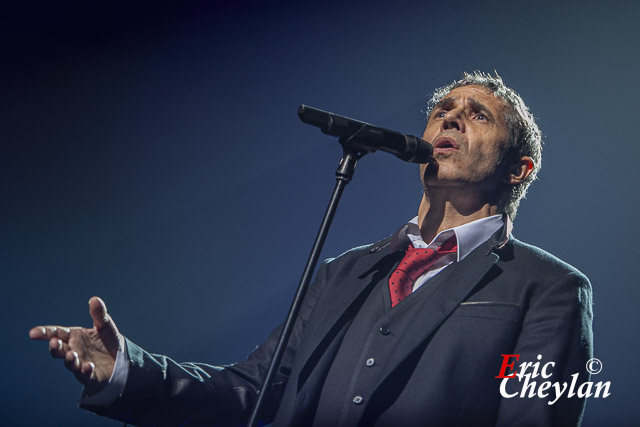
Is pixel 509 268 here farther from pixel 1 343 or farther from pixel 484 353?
pixel 1 343

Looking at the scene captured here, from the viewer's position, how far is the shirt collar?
1766 mm

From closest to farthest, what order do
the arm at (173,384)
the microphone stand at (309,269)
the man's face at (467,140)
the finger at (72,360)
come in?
1. the microphone stand at (309,269)
2. the finger at (72,360)
3. the arm at (173,384)
4. the man's face at (467,140)

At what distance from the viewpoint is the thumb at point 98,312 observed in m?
1.32

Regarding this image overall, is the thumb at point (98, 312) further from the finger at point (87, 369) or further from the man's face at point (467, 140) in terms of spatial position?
the man's face at point (467, 140)

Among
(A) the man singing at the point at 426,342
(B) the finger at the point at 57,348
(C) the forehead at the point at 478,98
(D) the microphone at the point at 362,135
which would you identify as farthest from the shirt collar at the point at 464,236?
(B) the finger at the point at 57,348

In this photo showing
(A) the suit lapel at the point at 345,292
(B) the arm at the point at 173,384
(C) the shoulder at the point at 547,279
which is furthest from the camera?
(A) the suit lapel at the point at 345,292

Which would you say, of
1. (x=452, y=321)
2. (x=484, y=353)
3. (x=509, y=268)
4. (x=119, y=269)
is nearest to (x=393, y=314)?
(x=452, y=321)

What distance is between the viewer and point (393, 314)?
1593mm

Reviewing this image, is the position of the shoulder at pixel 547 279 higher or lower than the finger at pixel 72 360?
higher

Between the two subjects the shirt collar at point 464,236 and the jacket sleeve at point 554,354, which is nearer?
the jacket sleeve at point 554,354

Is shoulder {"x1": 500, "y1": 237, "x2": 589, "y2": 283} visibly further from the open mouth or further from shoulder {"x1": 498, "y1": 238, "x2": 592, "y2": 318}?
the open mouth

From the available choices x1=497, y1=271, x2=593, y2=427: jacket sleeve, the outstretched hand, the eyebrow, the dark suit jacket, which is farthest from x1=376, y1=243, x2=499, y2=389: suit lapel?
the outstretched hand

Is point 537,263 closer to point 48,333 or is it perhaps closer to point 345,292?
point 345,292

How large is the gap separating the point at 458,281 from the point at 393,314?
0.23 meters
